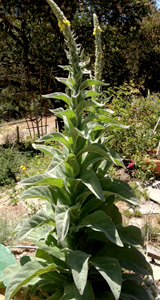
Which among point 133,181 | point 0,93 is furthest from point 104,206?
point 0,93

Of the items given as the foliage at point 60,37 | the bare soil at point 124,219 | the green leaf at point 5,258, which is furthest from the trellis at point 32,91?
the green leaf at point 5,258

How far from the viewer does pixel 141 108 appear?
18.1 ft

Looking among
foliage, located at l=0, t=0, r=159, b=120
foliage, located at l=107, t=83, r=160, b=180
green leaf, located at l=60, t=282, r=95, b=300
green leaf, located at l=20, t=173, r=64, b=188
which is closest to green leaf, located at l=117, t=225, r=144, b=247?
green leaf, located at l=60, t=282, r=95, b=300

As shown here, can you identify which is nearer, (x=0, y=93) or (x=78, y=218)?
(x=78, y=218)

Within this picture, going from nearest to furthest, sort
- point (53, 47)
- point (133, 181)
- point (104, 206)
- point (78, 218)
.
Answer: point (78, 218) → point (104, 206) → point (133, 181) → point (53, 47)

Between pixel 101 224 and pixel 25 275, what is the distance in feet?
1.79

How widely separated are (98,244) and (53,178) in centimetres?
61

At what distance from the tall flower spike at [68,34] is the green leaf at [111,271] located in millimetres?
1075

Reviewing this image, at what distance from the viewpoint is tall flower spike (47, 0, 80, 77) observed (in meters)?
1.32

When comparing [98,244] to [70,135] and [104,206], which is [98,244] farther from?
[70,135]

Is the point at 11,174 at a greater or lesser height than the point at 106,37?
lesser

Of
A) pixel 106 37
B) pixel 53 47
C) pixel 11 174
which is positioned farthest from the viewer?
pixel 106 37

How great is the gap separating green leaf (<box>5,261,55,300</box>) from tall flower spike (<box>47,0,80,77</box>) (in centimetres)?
113

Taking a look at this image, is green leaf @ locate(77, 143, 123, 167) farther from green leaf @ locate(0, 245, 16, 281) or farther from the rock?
the rock
